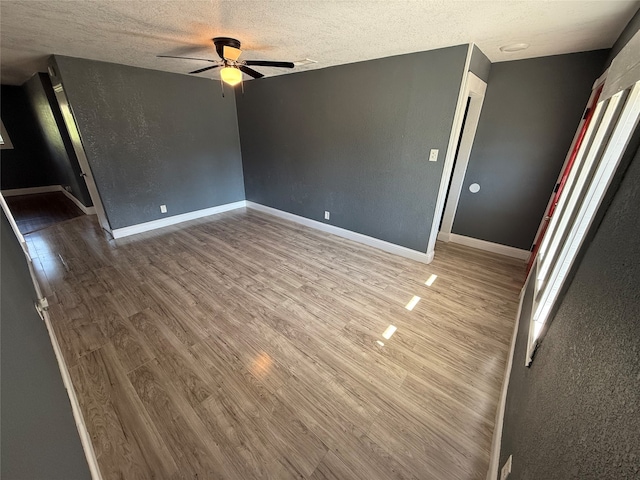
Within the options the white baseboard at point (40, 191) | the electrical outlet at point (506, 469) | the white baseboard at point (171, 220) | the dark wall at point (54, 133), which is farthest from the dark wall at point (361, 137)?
the white baseboard at point (40, 191)

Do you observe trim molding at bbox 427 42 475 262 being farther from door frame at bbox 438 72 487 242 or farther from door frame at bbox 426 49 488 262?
door frame at bbox 438 72 487 242

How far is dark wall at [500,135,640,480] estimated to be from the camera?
498mm

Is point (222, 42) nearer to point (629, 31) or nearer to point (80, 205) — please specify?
point (629, 31)

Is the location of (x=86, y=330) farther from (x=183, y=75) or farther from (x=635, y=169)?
(x=183, y=75)

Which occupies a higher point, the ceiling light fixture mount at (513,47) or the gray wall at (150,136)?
the ceiling light fixture mount at (513,47)

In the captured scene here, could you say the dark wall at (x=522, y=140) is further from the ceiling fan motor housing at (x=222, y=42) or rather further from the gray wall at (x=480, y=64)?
the ceiling fan motor housing at (x=222, y=42)

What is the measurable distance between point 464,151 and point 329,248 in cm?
229

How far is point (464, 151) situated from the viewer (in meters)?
3.39

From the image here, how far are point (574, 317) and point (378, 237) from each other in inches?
109

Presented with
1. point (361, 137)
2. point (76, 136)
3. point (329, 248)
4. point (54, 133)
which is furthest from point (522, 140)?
point (54, 133)

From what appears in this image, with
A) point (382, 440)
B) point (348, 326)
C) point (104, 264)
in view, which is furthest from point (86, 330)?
point (382, 440)

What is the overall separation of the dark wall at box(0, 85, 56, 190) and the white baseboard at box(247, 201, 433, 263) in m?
5.49

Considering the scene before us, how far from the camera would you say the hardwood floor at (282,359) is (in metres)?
1.33

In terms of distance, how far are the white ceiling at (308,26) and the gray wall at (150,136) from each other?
1.73 ft
